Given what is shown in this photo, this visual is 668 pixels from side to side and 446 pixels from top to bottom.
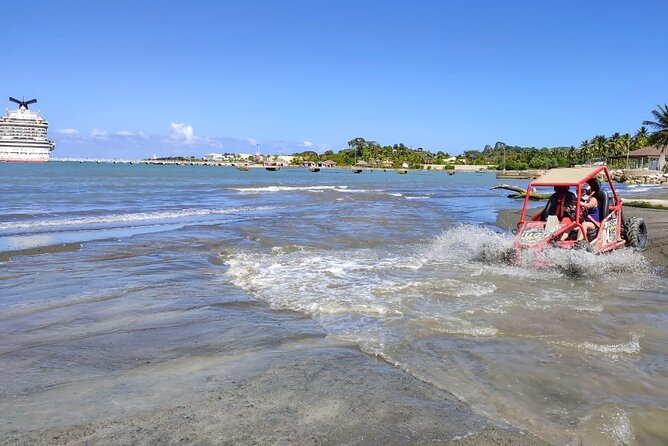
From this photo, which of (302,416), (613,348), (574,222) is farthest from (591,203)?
(302,416)

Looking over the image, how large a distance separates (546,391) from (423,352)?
4.32 ft

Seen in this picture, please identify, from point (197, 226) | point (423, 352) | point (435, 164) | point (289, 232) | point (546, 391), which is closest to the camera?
point (546, 391)

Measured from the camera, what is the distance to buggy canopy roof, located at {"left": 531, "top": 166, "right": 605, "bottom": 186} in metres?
10.5

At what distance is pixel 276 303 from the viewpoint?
24.5ft

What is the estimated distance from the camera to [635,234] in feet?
37.5

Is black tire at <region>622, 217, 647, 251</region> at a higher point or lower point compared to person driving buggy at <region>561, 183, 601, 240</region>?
lower

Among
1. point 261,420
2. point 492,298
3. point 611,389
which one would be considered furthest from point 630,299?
point 261,420

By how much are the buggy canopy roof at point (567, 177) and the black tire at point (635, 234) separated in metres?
1.78

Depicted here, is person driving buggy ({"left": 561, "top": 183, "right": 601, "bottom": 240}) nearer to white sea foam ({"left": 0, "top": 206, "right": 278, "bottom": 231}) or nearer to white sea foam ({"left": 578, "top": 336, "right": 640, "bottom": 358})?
white sea foam ({"left": 578, "top": 336, "right": 640, "bottom": 358})

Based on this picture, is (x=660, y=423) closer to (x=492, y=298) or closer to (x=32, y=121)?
(x=492, y=298)

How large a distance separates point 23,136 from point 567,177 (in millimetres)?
154557

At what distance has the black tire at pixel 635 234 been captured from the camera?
11398 mm

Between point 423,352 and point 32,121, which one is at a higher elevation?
point 32,121

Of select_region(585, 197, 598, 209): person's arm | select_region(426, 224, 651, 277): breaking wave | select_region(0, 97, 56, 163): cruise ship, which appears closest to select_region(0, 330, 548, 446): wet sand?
select_region(426, 224, 651, 277): breaking wave
